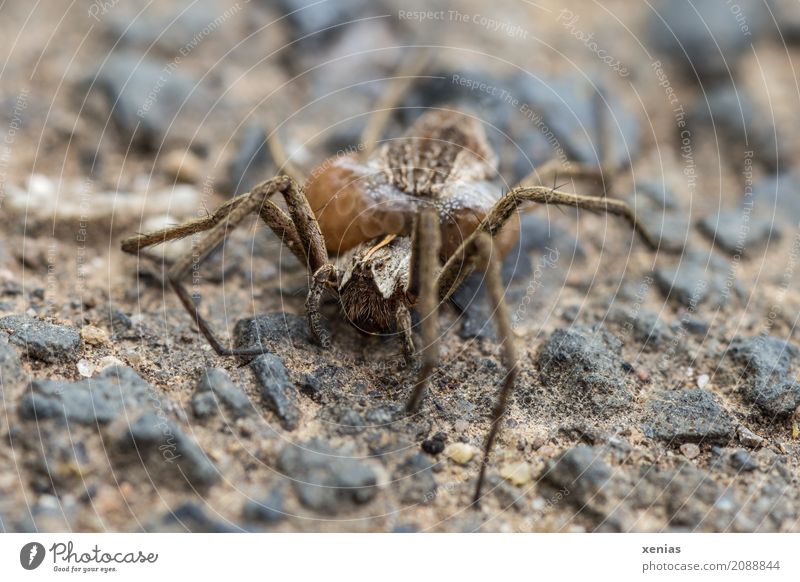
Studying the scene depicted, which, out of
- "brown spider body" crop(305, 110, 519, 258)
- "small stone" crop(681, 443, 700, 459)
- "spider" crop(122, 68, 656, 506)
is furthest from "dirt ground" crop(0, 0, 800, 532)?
"brown spider body" crop(305, 110, 519, 258)

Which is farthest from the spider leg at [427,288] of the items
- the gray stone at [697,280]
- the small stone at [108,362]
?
the gray stone at [697,280]

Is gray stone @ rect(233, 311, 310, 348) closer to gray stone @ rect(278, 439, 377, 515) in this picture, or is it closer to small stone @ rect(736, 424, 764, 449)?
gray stone @ rect(278, 439, 377, 515)

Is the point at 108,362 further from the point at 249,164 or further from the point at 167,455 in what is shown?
the point at 249,164

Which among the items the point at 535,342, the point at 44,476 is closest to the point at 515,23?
the point at 535,342

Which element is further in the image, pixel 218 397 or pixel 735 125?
pixel 735 125

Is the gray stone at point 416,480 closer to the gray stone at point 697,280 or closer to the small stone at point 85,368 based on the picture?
the small stone at point 85,368

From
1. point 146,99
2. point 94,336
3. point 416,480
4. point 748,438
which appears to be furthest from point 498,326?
point 146,99
